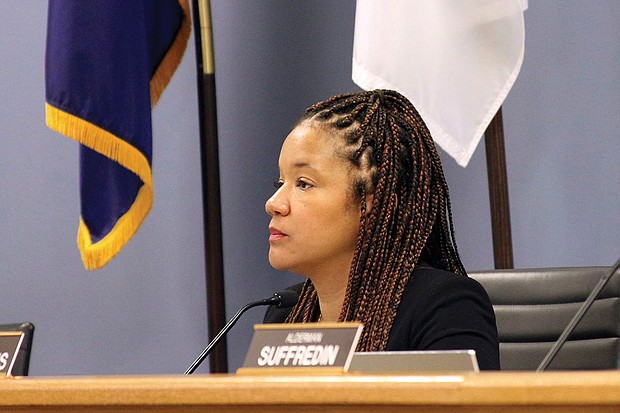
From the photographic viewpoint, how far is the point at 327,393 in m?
0.75

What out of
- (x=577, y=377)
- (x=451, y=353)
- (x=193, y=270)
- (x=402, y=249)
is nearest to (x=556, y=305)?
(x=402, y=249)

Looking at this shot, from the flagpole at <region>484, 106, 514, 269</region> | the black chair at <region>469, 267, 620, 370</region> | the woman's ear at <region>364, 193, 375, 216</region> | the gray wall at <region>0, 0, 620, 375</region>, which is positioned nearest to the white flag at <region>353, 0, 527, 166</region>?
the flagpole at <region>484, 106, 514, 269</region>

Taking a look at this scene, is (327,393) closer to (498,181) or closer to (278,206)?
(278,206)

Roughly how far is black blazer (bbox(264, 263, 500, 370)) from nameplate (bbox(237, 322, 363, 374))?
554mm

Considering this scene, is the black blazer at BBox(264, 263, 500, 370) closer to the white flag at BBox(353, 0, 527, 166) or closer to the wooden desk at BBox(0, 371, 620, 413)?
the wooden desk at BBox(0, 371, 620, 413)

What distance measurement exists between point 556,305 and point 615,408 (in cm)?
108

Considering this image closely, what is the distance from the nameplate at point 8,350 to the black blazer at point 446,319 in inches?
22.4

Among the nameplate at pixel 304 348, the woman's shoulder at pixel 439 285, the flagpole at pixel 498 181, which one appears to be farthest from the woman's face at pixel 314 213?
the flagpole at pixel 498 181

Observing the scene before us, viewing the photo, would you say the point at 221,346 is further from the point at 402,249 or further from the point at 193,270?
the point at 402,249

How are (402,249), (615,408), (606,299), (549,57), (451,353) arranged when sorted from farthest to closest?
(549,57), (606,299), (402,249), (451,353), (615,408)

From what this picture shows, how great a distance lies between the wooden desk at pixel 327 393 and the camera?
69 centimetres

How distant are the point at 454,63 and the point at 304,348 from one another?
4.88 feet

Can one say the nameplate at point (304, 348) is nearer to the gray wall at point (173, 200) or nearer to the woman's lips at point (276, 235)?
the woman's lips at point (276, 235)

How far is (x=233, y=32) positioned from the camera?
295cm
